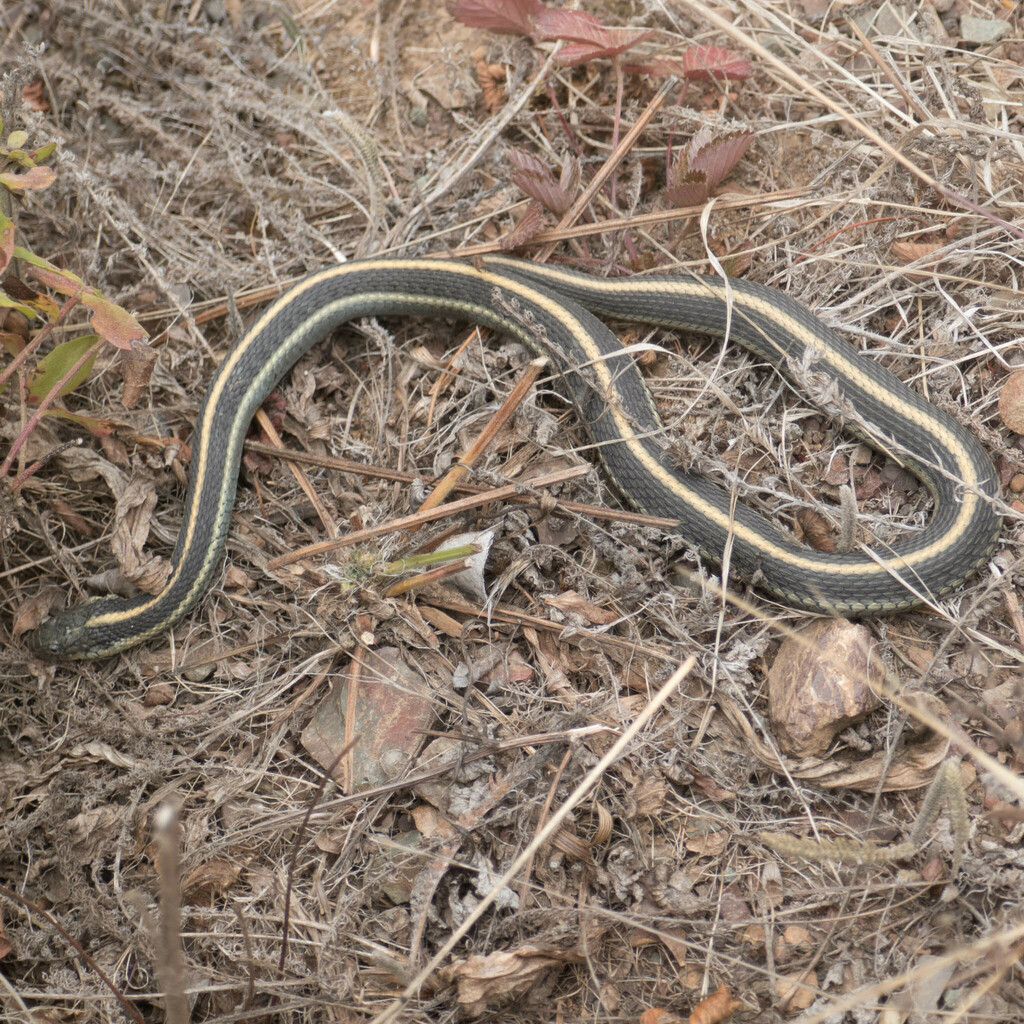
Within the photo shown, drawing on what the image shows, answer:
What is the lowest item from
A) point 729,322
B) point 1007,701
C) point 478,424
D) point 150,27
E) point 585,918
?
point 585,918

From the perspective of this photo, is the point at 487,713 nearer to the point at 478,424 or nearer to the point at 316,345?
the point at 478,424

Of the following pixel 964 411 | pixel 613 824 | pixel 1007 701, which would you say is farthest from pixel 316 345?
pixel 1007 701

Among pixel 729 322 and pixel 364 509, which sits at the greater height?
pixel 729 322

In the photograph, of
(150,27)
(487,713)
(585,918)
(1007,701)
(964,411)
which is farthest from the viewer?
(150,27)

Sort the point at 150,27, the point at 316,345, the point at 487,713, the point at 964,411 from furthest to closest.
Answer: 1. the point at 150,27
2. the point at 316,345
3. the point at 964,411
4. the point at 487,713

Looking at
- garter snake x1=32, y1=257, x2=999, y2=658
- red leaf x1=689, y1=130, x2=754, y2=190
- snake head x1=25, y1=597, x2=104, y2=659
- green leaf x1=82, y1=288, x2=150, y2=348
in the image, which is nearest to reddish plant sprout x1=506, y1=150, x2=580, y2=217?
garter snake x1=32, y1=257, x2=999, y2=658

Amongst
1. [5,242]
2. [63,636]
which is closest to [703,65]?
[5,242]

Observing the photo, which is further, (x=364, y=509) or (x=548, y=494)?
(x=364, y=509)

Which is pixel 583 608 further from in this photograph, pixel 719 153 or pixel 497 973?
pixel 719 153
